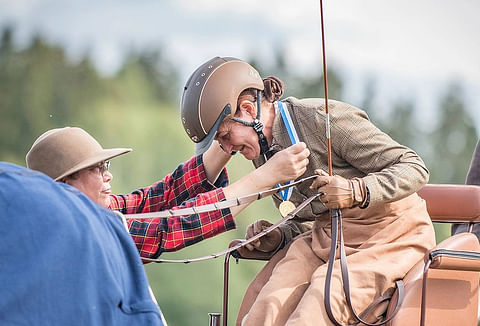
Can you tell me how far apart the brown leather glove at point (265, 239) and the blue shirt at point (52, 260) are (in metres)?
1.83

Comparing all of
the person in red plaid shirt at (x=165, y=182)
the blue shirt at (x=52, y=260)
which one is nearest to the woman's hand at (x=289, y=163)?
the person in red plaid shirt at (x=165, y=182)

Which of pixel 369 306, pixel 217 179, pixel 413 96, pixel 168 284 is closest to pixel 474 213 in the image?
pixel 369 306

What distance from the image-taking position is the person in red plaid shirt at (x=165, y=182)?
11.5 feet

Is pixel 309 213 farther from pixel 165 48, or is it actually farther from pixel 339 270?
pixel 165 48

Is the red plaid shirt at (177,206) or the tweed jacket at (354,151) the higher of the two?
the tweed jacket at (354,151)

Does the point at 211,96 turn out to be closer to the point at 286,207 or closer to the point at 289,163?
the point at 289,163

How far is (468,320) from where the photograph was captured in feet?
12.0

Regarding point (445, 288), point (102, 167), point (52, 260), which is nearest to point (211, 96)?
point (102, 167)

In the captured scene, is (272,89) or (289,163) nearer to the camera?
(289,163)

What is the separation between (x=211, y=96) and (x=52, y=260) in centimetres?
177

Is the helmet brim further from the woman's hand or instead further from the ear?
the woman's hand

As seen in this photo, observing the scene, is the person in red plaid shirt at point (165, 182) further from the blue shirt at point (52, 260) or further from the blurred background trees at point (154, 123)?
the blurred background trees at point (154, 123)

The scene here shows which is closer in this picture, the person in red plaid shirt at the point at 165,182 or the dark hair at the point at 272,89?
the person in red plaid shirt at the point at 165,182

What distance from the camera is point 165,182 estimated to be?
14.7 ft
